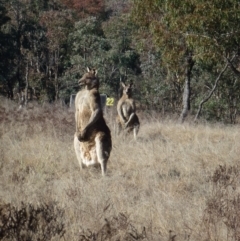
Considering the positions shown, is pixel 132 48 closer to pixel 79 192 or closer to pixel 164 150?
pixel 164 150

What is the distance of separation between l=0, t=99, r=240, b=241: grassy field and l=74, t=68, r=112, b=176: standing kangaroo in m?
0.24

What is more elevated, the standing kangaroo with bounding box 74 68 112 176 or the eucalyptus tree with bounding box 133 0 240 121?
the eucalyptus tree with bounding box 133 0 240 121

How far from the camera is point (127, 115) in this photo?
49.7 feet

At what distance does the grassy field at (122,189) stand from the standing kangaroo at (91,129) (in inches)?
9.3

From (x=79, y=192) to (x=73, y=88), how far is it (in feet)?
93.6

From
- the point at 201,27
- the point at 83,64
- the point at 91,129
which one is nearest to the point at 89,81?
the point at 91,129

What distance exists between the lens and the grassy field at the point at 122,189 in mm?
4762

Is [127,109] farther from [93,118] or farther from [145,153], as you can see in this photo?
[93,118]

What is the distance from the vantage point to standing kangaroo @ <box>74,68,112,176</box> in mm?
8219

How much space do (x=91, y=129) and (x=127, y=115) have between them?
688 cm

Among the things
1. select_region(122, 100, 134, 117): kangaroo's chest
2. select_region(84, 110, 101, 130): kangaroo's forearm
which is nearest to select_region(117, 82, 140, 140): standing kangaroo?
select_region(122, 100, 134, 117): kangaroo's chest

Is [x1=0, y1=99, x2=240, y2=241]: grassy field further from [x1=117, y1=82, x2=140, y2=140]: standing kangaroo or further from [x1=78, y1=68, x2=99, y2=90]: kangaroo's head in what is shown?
[x1=117, y1=82, x2=140, y2=140]: standing kangaroo

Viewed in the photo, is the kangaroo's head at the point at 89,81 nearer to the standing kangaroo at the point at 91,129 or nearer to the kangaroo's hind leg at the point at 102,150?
the standing kangaroo at the point at 91,129

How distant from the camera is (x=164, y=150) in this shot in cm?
1014
